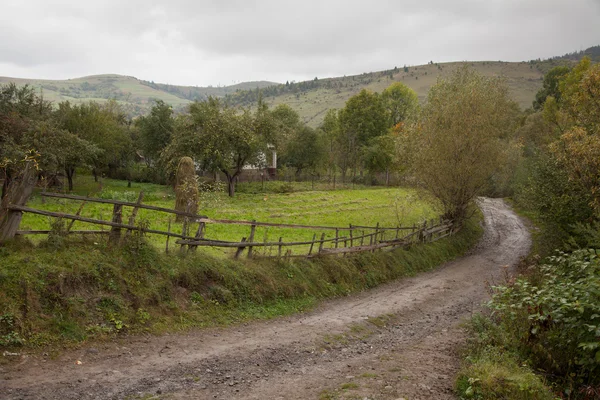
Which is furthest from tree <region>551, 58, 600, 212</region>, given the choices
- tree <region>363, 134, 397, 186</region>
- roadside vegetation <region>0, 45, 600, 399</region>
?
tree <region>363, 134, 397, 186</region>

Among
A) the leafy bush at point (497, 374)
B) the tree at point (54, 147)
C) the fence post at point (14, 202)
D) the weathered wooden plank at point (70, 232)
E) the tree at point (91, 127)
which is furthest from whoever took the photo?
the tree at point (91, 127)

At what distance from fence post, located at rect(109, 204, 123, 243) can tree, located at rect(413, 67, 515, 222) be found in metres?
18.9

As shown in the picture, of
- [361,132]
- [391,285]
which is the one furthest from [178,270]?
[361,132]

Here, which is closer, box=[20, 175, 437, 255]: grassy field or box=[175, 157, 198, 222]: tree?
box=[175, 157, 198, 222]: tree

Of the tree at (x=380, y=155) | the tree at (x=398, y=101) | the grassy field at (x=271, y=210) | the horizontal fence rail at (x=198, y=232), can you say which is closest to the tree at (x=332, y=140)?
the tree at (x=380, y=155)

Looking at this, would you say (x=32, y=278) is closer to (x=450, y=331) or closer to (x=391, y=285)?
(x=450, y=331)

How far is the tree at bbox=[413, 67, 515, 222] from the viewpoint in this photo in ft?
77.8

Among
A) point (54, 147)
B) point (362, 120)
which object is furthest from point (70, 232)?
point (362, 120)

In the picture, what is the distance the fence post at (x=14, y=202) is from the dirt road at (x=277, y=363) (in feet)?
9.90

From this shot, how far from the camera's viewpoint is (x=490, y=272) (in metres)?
20.6

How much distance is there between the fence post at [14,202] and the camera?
8.47 m

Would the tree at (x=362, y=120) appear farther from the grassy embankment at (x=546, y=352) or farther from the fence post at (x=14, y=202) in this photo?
the fence post at (x=14, y=202)

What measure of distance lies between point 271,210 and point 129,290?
20.8 metres

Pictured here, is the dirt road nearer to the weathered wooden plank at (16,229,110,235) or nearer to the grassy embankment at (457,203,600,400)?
the grassy embankment at (457,203,600,400)
